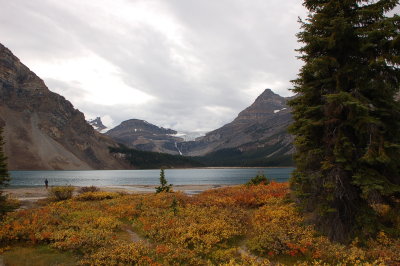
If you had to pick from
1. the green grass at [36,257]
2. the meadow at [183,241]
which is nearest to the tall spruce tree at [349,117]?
the meadow at [183,241]

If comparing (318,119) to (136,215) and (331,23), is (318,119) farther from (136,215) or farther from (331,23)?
(136,215)

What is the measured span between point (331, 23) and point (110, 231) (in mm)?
15330

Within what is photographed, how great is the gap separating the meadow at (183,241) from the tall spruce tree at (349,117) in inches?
60.9

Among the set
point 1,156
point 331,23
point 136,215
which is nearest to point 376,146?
point 331,23

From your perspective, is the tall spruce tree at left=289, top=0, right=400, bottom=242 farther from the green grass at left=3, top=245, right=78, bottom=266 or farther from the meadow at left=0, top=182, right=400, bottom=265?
the green grass at left=3, top=245, right=78, bottom=266

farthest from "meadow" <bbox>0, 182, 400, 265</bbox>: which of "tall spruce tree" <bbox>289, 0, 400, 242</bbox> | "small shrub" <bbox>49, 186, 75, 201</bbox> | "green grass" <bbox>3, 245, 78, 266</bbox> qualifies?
"small shrub" <bbox>49, 186, 75, 201</bbox>

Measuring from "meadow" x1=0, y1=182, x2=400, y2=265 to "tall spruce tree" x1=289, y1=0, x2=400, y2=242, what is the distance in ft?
5.07

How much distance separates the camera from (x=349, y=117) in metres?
12.4

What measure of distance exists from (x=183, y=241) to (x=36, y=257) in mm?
6498

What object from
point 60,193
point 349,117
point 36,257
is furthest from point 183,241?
point 60,193

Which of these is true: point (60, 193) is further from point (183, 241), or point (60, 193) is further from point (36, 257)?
point (183, 241)

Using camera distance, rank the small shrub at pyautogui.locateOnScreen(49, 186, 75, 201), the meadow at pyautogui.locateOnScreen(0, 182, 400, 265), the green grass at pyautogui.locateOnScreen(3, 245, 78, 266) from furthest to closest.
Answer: the small shrub at pyautogui.locateOnScreen(49, 186, 75, 201) < the green grass at pyautogui.locateOnScreen(3, 245, 78, 266) < the meadow at pyautogui.locateOnScreen(0, 182, 400, 265)

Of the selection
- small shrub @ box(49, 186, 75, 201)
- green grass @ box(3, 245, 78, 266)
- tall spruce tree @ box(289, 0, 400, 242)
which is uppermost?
tall spruce tree @ box(289, 0, 400, 242)

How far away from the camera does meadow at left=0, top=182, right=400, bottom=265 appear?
37.0 ft
